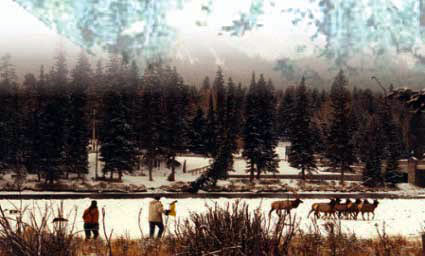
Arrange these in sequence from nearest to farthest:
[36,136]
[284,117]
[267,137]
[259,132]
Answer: [36,136], [259,132], [267,137], [284,117]

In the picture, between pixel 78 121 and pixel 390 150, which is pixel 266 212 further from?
pixel 390 150

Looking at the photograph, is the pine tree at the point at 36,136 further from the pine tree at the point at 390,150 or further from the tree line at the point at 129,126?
the pine tree at the point at 390,150

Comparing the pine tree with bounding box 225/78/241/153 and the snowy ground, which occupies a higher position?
the pine tree with bounding box 225/78/241/153

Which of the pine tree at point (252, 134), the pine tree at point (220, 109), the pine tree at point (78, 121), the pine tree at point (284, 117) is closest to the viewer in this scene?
the pine tree at point (78, 121)

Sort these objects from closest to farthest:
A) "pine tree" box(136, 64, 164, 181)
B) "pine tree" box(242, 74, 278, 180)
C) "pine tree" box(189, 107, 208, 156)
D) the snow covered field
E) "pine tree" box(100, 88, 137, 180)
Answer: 1. the snow covered field
2. "pine tree" box(100, 88, 137, 180)
3. "pine tree" box(136, 64, 164, 181)
4. "pine tree" box(242, 74, 278, 180)
5. "pine tree" box(189, 107, 208, 156)

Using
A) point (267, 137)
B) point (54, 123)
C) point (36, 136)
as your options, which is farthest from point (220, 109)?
point (36, 136)

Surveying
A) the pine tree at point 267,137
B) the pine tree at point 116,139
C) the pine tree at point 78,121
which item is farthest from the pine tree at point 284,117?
the pine tree at point 116,139

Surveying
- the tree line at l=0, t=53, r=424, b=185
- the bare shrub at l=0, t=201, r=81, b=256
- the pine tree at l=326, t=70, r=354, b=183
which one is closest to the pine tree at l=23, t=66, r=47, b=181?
the tree line at l=0, t=53, r=424, b=185

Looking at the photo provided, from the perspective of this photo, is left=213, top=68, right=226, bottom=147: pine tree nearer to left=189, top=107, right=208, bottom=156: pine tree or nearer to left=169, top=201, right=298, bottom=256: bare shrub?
left=189, top=107, right=208, bottom=156: pine tree

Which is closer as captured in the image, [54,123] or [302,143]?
[54,123]

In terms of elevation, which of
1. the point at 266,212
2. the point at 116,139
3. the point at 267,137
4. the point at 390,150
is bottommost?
the point at 266,212

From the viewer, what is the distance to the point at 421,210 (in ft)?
80.2

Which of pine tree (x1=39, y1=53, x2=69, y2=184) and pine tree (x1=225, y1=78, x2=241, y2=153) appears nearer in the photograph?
pine tree (x1=39, y1=53, x2=69, y2=184)

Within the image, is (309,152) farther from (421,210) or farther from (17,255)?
(17,255)
